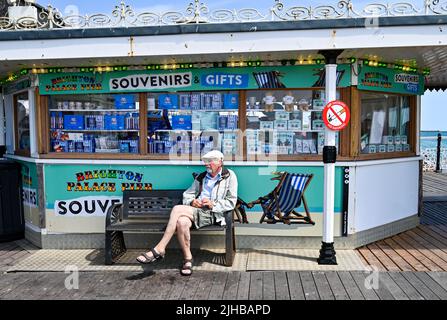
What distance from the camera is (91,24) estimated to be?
14.9ft

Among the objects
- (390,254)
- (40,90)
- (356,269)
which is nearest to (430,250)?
(390,254)

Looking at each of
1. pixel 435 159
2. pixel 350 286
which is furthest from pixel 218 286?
pixel 435 159

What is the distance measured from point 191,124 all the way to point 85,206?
1.75 metres

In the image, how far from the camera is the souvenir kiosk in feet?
16.7

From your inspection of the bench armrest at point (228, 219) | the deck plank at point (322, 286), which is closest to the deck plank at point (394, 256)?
the deck plank at point (322, 286)

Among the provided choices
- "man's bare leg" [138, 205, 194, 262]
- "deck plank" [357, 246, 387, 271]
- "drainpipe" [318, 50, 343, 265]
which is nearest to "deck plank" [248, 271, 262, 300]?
"drainpipe" [318, 50, 343, 265]

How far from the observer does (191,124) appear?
5.37 m

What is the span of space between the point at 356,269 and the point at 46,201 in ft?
12.9

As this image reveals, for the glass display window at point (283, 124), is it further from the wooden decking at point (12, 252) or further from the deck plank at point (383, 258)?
the wooden decking at point (12, 252)

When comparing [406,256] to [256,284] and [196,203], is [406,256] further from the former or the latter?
[196,203]

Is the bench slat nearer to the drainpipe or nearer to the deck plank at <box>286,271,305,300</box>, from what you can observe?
the deck plank at <box>286,271,305,300</box>

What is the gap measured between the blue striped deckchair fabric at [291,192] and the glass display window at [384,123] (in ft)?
3.15

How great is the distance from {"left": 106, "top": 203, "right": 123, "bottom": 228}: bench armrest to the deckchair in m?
1.58

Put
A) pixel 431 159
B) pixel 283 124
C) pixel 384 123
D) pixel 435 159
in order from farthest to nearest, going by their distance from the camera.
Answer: pixel 431 159 < pixel 435 159 < pixel 384 123 < pixel 283 124
